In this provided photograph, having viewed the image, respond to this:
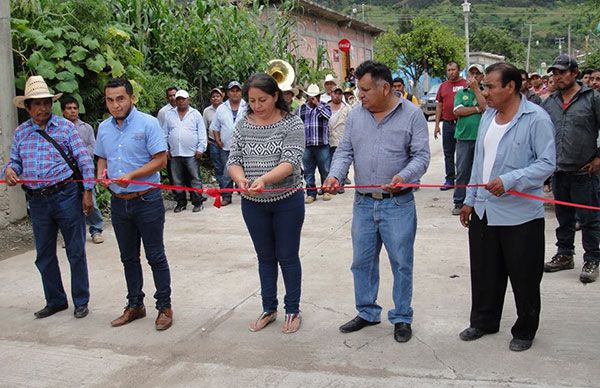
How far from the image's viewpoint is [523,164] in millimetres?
4117

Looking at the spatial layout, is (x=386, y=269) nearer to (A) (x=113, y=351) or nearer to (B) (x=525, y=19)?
(A) (x=113, y=351)

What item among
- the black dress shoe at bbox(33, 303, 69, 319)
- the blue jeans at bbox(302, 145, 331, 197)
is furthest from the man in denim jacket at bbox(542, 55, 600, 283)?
the blue jeans at bbox(302, 145, 331, 197)

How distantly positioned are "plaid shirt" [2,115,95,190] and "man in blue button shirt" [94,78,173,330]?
39 cm

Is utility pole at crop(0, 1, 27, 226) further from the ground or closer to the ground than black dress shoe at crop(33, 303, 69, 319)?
further from the ground

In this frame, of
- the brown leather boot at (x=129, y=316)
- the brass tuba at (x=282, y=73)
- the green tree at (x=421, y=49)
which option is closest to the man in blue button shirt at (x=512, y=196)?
the brown leather boot at (x=129, y=316)

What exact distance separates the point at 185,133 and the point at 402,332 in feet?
19.3

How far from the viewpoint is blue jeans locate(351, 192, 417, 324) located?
4.37m

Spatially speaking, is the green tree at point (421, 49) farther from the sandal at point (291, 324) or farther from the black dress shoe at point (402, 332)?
the black dress shoe at point (402, 332)

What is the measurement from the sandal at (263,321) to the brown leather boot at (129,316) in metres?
0.96

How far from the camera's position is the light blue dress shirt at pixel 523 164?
3996mm

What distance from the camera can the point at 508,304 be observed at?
16.6ft

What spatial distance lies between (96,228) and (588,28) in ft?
29.5

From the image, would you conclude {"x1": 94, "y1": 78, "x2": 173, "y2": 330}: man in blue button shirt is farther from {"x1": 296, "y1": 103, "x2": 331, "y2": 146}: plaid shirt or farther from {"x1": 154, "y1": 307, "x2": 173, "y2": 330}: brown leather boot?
{"x1": 296, "y1": 103, "x2": 331, "y2": 146}: plaid shirt

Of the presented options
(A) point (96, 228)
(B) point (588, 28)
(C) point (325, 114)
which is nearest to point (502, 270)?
(A) point (96, 228)
